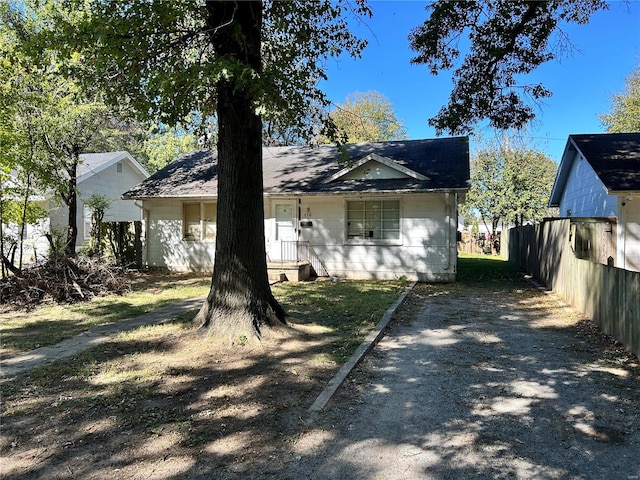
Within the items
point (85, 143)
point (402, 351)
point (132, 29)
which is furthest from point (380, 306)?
point (85, 143)

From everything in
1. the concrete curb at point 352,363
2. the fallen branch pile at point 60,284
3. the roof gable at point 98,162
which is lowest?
the concrete curb at point 352,363

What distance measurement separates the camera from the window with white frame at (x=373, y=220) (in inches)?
532

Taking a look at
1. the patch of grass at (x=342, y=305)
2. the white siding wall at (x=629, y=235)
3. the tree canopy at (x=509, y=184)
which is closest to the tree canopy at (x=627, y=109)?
the tree canopy at (x=509, y=184)

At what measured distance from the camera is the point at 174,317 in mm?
7625

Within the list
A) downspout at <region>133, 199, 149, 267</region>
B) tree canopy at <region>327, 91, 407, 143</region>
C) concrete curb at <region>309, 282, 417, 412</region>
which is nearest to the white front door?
downspout at <region>133, 199, 149, 267</region>

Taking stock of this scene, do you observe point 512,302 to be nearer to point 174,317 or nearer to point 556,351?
point 556,351

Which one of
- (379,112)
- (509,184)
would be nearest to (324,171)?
(509,184)

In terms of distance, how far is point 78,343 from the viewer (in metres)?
6.00

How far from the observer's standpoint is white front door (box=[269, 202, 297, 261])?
565 inches

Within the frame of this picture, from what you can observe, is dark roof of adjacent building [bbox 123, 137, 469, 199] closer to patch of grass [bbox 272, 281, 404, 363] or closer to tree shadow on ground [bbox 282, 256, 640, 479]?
patch of grass [bbox 272, 281, 404, 363]

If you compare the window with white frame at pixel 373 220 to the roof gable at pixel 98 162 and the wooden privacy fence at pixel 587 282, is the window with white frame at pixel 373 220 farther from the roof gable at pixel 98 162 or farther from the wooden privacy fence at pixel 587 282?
the roof gable at pixel 98 162

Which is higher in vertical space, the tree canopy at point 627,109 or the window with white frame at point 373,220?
the tree canopy at point 627,109

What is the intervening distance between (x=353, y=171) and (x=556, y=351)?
9.09 meters

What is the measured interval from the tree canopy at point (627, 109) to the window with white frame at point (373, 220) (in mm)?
22769
